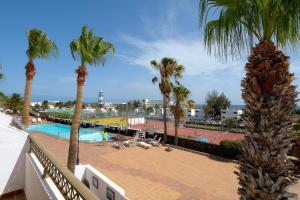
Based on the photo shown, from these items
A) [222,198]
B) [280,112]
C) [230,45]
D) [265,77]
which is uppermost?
[230,45]

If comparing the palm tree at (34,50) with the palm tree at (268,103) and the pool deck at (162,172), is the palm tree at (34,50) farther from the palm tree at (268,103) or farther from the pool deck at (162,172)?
the palm tree at (268,103)

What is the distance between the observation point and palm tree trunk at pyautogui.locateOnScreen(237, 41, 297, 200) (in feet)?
9.70

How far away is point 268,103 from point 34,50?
14716mm

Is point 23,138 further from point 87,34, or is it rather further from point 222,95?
point 222,95

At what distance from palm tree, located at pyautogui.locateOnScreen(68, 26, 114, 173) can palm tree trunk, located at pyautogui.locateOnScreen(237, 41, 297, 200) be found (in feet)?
28.4

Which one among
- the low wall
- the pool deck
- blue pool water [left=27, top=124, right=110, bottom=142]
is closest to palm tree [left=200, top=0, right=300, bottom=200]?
the pool deck

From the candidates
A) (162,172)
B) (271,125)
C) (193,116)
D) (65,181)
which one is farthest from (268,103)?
(193,116)

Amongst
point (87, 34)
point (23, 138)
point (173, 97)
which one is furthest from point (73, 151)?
point (173, 97)

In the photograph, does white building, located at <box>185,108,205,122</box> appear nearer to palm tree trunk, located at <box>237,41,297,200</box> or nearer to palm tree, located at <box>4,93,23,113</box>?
palm tree, located at <box>4,93,23,113</box>

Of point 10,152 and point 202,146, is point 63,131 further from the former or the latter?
point 10,152

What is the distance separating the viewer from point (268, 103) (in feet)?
9.77

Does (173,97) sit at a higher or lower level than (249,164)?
higher

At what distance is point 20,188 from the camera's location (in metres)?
8.92

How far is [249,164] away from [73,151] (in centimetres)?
882
